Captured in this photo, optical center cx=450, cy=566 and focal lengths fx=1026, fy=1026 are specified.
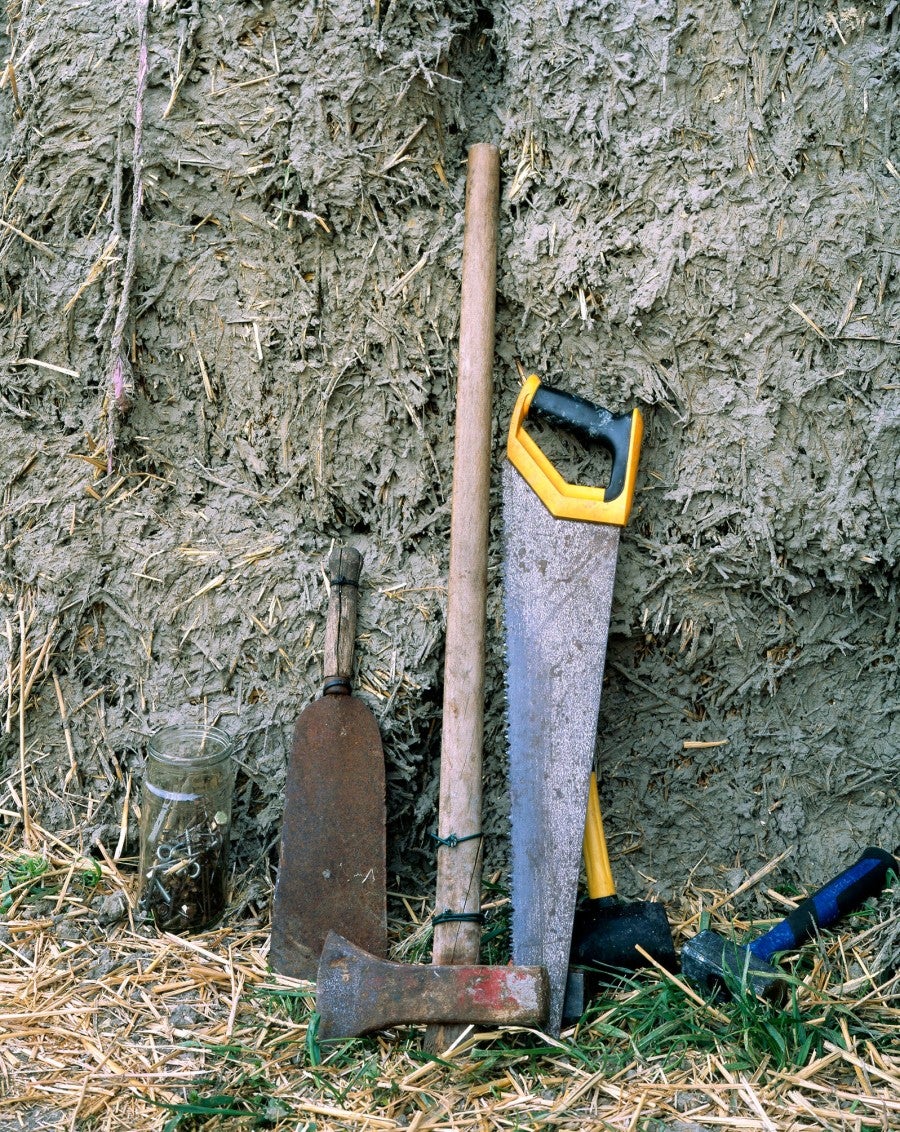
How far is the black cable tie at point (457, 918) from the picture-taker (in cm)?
236

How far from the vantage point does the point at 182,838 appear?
2.57m

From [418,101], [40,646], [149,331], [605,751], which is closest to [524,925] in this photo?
[605,751]

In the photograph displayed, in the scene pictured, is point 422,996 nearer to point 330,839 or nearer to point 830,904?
point 330,839

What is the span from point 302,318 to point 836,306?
A: 135cm

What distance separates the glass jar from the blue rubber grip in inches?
51.9

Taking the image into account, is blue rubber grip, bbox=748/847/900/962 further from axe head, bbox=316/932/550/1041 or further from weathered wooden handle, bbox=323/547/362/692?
weathered wooden handle, bbox=323/547/362/692

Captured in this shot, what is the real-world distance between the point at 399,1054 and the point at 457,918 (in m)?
0.32

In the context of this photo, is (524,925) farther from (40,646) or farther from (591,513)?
(40,646)

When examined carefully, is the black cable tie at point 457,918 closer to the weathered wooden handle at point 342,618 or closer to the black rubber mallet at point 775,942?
the black rubber mallet at point 775,942

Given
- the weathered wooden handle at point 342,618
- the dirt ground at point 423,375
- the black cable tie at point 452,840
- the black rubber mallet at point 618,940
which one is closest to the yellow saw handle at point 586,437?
the dirt ground at point 423,375

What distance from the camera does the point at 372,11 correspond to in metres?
2.57

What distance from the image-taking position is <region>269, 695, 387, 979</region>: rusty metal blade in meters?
2.48

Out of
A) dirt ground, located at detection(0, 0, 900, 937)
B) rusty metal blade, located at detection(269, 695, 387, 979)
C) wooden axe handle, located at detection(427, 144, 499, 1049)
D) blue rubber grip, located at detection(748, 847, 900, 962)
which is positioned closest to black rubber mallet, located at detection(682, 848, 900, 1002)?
blue rubber grip, located at detection(748, 847, 900, 962)

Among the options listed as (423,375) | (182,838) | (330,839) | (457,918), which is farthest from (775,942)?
(423,375)
